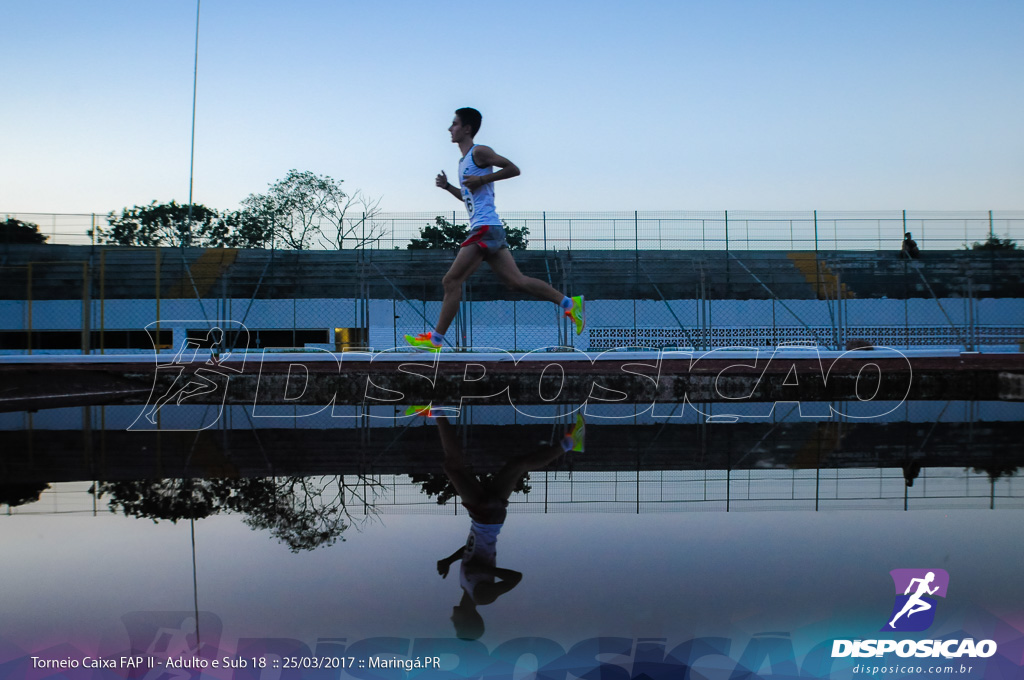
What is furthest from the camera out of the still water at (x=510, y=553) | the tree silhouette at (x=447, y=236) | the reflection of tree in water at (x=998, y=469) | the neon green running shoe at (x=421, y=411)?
the tree silhouette at (x=447, y=236)

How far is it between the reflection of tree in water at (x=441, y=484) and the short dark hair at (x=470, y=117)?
3.35 meters

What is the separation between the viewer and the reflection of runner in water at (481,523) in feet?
5.73

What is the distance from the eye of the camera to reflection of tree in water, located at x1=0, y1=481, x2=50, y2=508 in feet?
9.48

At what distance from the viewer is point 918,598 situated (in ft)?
5.85

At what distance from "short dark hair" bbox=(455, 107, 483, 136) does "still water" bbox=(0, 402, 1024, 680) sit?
9.05ft

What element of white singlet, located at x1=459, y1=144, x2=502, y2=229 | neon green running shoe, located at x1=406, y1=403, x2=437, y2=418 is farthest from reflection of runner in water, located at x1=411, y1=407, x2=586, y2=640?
white singlet, located at x1=459, y1=144, x2=502, y2=229

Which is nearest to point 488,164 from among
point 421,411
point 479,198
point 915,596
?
point 479,198

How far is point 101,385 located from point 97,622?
687 cm

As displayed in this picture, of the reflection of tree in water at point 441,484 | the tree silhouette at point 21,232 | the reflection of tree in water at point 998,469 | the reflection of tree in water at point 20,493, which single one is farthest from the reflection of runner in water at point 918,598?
the tree silhouette at point 21,232

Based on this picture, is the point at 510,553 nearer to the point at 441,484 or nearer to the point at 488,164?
the point at 441,484

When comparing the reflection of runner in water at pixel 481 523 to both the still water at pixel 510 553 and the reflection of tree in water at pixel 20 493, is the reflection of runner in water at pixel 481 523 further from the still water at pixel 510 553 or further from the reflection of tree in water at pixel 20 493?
the reflection of tree in water at pixel 20 493

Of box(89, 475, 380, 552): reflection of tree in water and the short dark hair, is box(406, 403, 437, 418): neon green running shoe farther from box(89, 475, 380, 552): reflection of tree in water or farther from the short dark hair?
box(89, 475, 380, 552): reflection of tree in water

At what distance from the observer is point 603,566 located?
2031 mm

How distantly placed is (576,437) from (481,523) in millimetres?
2074
